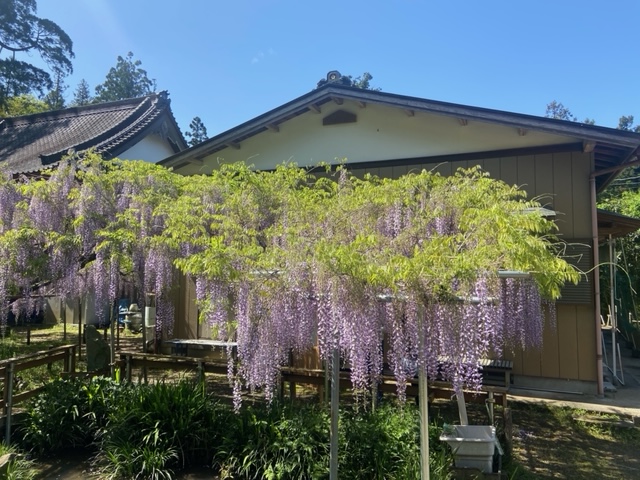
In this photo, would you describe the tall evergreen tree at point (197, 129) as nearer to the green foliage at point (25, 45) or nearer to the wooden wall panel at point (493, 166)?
the green foliage at point (25, 45)

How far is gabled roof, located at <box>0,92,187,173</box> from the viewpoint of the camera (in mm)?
11511

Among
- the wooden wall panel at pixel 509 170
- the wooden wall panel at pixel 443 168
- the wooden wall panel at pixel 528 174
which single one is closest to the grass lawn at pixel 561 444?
the wooden wall panel at pixel 528 174

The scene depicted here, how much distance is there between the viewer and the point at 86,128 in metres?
13.3

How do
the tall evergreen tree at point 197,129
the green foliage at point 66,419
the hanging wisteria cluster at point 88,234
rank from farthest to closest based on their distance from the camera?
1. the tall evergreen tree at point 197,129
2. the hanging wisteria cluster at point 88,234
3. the green foliage at point 66,419

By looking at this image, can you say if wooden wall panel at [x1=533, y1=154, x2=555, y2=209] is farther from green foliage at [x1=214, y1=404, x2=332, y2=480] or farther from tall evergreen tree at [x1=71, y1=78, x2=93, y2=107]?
tall evergreen tree at [x1=71, y1=78, x2=93, y2=107]

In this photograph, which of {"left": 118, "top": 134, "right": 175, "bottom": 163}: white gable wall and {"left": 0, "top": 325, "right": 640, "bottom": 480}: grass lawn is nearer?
{"left": 0, "top": 325, "right": 640, "bottom": 480}: grass lawn

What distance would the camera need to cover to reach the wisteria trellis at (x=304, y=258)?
109 inches

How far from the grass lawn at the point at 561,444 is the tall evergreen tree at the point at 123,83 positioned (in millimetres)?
35639

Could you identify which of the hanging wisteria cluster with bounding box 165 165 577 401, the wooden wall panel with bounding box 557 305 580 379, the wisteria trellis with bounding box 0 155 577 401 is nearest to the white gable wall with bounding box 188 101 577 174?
the wisteria trellis with bounding box 0 155 577 401

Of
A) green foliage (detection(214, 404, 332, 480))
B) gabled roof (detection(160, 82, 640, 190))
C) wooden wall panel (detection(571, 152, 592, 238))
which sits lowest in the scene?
green foliage (detection(214, 404, 332, 480))

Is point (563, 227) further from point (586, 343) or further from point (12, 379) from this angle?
point (12, 379)

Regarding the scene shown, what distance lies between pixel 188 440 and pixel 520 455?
339cm

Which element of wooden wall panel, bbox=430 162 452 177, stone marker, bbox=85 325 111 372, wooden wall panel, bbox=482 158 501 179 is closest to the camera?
stone marker, bbox=85 325 111 372

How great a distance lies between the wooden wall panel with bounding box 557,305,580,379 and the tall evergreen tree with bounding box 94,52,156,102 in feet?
125
